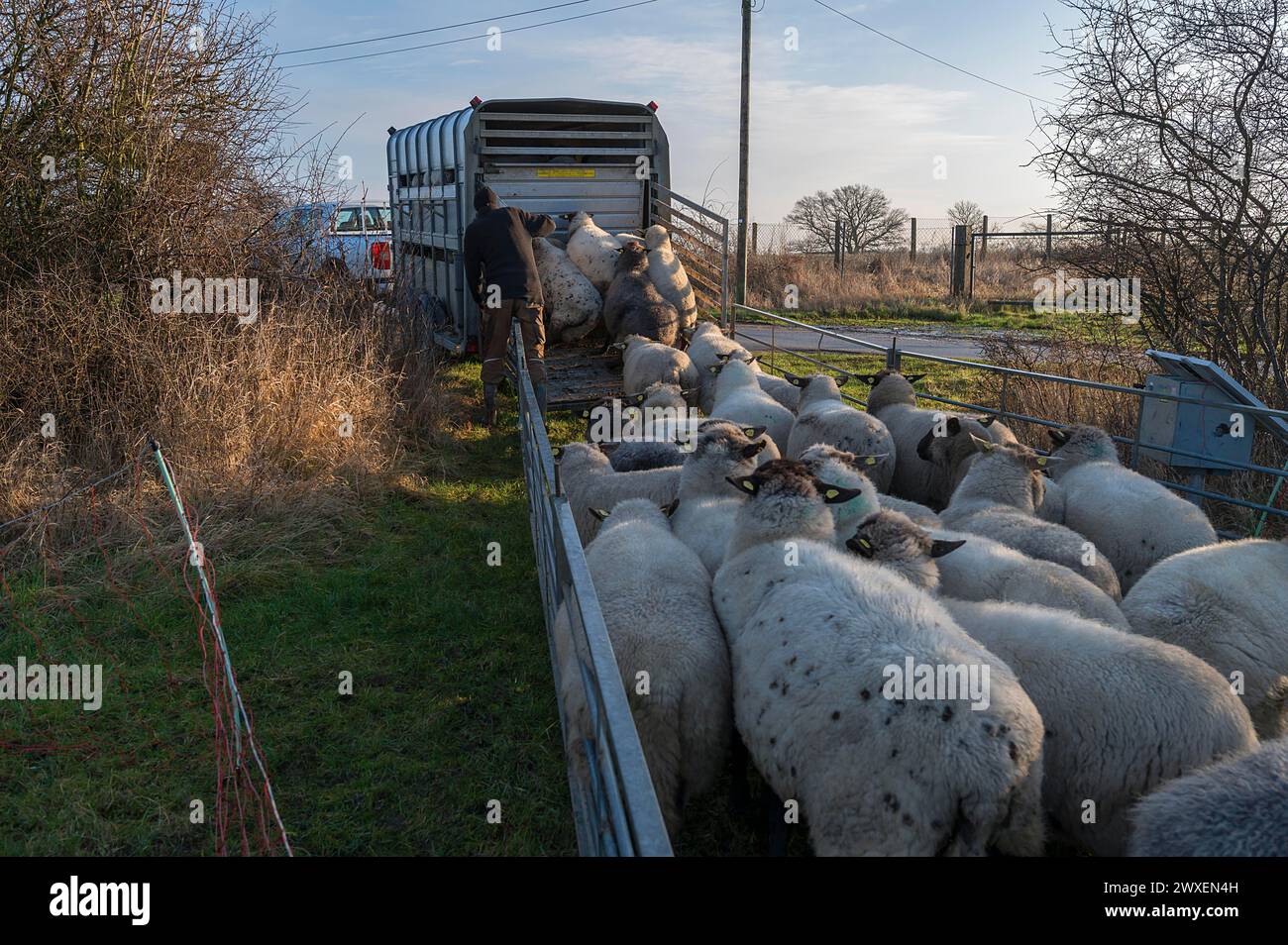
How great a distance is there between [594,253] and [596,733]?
391 inches

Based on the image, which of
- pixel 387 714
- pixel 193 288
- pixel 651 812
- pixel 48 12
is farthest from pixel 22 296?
pixel 651 812

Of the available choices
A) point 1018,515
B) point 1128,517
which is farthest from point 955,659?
point 1128,517

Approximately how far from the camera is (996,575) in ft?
14.7

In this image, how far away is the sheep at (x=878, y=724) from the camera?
287 centimetres

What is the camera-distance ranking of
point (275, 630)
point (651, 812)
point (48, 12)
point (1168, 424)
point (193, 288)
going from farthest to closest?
point (193, 288)
point (48, 12)
point (1168, 424)
point (275, 630)
point (651, 812)

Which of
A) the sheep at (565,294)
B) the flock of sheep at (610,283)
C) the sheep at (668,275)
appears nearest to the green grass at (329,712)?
the flock of sheep at (610,283)

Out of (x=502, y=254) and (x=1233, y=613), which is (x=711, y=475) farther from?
(x=502, y=254)

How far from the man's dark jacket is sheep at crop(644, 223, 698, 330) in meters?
1.89

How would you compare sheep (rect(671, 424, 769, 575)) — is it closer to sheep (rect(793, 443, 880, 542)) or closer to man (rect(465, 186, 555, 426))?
sheep (rect(793, 443, 880, 542))

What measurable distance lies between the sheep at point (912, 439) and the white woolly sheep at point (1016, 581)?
7.81ft

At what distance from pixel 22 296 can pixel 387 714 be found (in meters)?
5.59

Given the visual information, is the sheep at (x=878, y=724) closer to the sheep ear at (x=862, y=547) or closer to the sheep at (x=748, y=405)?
the sheep ear at (x=862, y=547)

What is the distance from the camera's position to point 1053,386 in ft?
31.2
